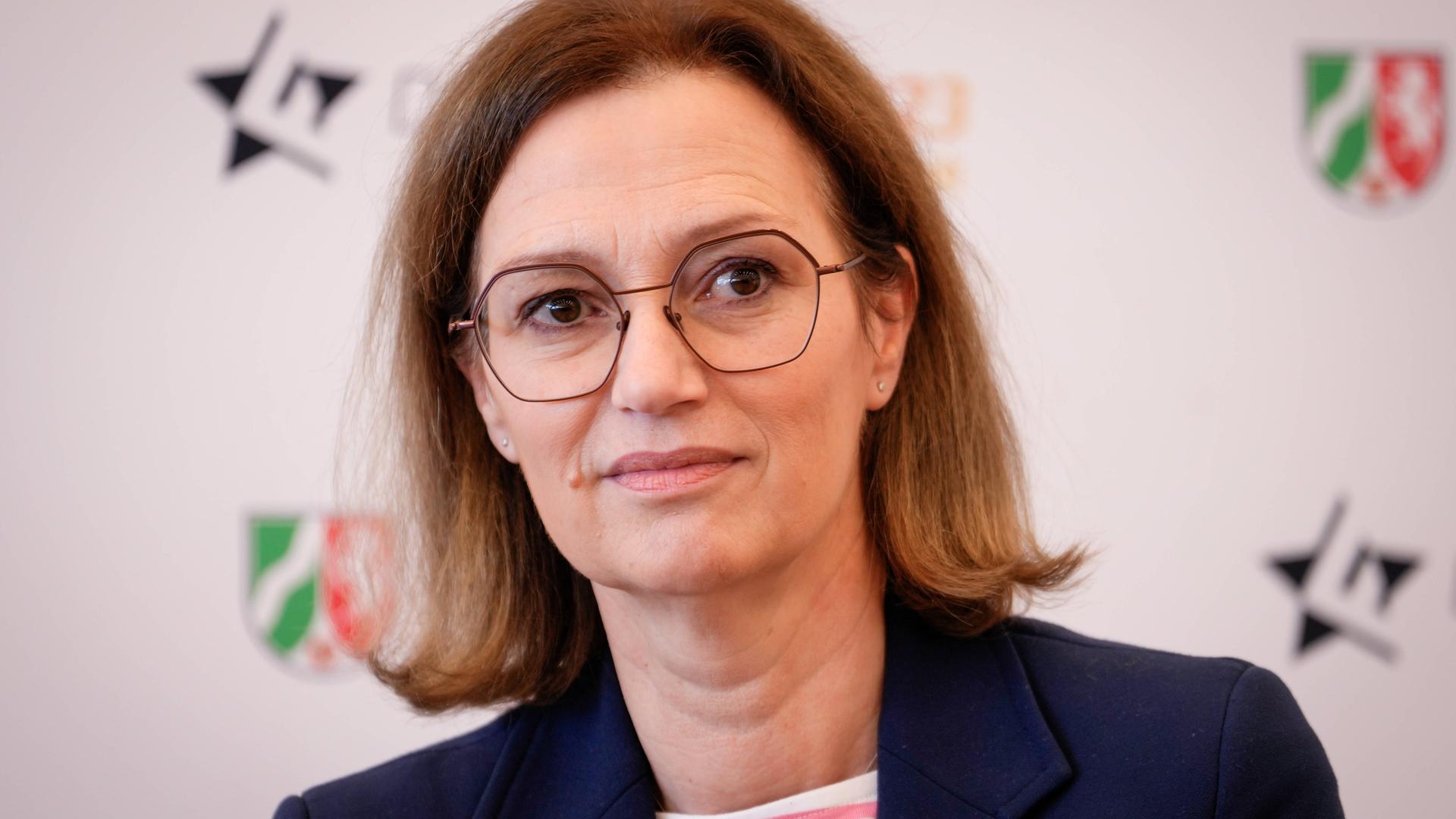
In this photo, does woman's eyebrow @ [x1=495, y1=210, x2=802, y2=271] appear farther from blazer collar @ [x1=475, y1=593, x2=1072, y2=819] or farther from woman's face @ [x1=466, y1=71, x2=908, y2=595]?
blazer collar @ [x1=475, y1=593, x2=1072, y2=819]

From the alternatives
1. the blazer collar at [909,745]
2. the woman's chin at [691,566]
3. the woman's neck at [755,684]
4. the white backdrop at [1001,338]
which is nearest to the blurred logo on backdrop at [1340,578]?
the white backdrop at [1001,338]

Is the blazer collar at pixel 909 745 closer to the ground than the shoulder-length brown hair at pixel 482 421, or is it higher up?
closer to the ground

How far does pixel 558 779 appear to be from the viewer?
62.9 inches

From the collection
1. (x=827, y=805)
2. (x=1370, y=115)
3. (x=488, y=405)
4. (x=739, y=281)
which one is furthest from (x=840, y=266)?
(x=1370, y=115)

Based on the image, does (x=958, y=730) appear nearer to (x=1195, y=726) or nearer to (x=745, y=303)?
(x=1195, y=726)

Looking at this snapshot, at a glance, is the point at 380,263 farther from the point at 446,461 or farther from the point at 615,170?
the point at 615,170

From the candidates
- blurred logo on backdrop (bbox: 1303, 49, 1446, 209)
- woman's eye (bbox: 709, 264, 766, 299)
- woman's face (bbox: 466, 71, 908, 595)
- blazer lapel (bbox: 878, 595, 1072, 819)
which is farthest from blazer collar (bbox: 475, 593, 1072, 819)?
blurred logo on backdrop (bbox: 1303, 49, 1446, 209)

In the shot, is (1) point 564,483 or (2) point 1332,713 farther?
(2) point 1332,713

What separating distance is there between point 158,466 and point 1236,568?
2.23m

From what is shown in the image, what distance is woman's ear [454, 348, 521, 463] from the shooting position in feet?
5.22

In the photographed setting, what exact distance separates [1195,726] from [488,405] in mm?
936

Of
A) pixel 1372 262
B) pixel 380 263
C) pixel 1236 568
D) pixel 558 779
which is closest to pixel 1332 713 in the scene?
pixel 1236 568

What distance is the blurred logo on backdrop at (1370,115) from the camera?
2586 millimetres

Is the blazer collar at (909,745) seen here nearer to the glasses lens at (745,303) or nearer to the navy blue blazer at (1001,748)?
the navy blue blazer at (1001,748)
